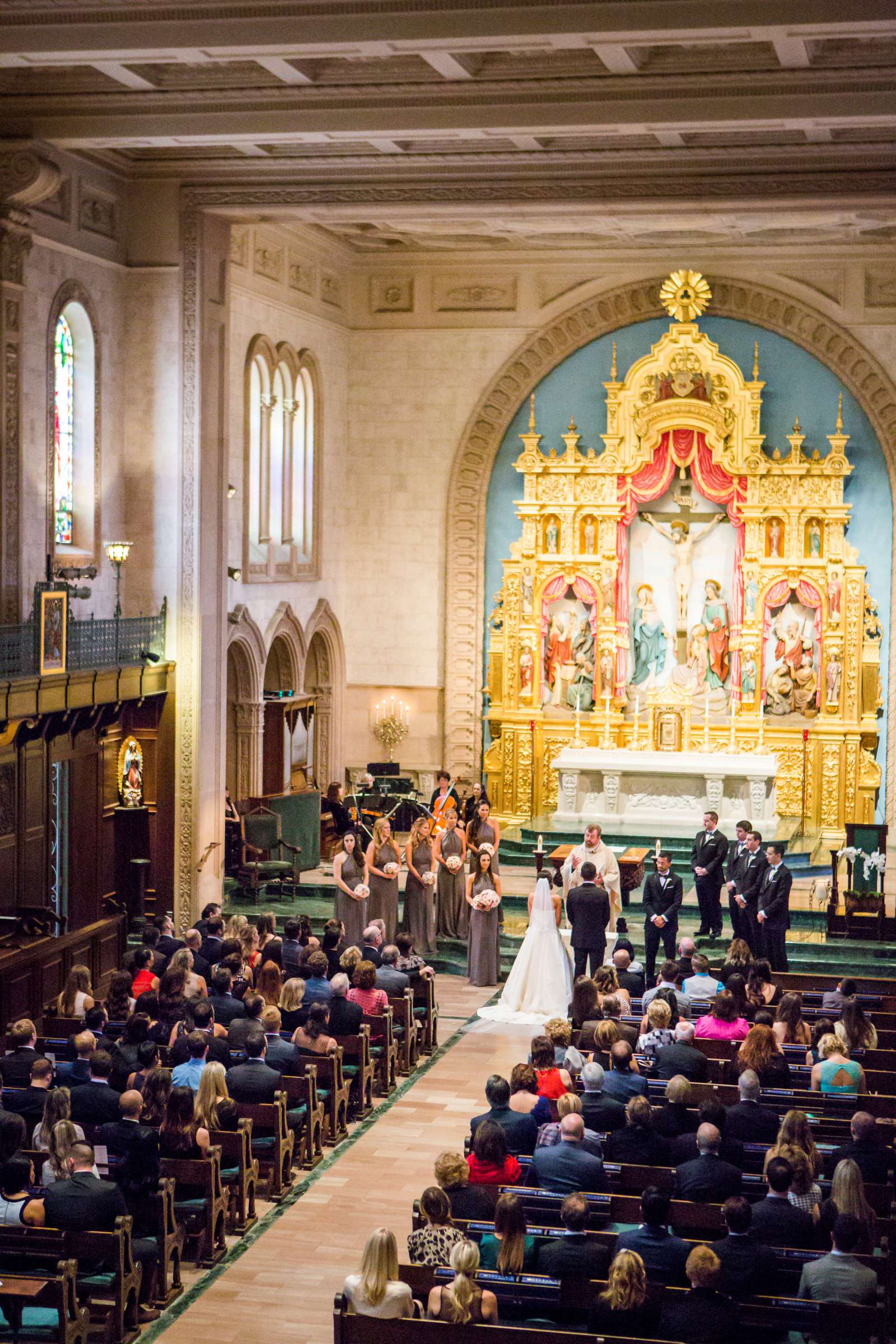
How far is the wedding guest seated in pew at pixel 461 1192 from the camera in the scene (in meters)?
8.34

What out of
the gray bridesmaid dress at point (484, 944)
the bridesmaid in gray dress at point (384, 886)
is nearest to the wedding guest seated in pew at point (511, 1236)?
the gray bridesmaid dress at point (484, 944)

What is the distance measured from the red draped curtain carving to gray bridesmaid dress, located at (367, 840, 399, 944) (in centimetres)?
798

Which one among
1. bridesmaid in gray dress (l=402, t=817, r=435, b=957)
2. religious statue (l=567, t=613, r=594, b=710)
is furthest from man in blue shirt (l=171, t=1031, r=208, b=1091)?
religious statue (l=567, t=613, r=594, b=710)

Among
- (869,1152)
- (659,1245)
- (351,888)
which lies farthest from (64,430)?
(659,1245)

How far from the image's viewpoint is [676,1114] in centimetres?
990

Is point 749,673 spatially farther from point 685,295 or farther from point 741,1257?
point 741,1257

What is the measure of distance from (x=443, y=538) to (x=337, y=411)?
2.47m

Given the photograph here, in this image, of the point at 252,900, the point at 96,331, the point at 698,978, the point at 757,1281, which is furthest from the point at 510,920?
the point at 757,1281

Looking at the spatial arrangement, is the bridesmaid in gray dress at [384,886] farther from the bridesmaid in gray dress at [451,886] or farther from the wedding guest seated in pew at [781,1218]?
the wedding guest seated in pew at [781,1218]

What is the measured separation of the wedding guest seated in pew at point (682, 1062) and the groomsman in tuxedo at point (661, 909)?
4.86m

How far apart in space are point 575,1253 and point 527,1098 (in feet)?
6.87

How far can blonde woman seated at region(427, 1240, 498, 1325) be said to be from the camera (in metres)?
7.23

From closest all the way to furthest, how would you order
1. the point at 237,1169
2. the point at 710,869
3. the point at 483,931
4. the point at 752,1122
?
the point at 752,1122, the point at 237,1169, the point at 483,931, the point at 710,869

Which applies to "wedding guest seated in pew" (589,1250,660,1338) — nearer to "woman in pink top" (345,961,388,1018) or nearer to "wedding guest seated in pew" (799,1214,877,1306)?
"wedding guest seated in pew" (799,1214,877,1306)
